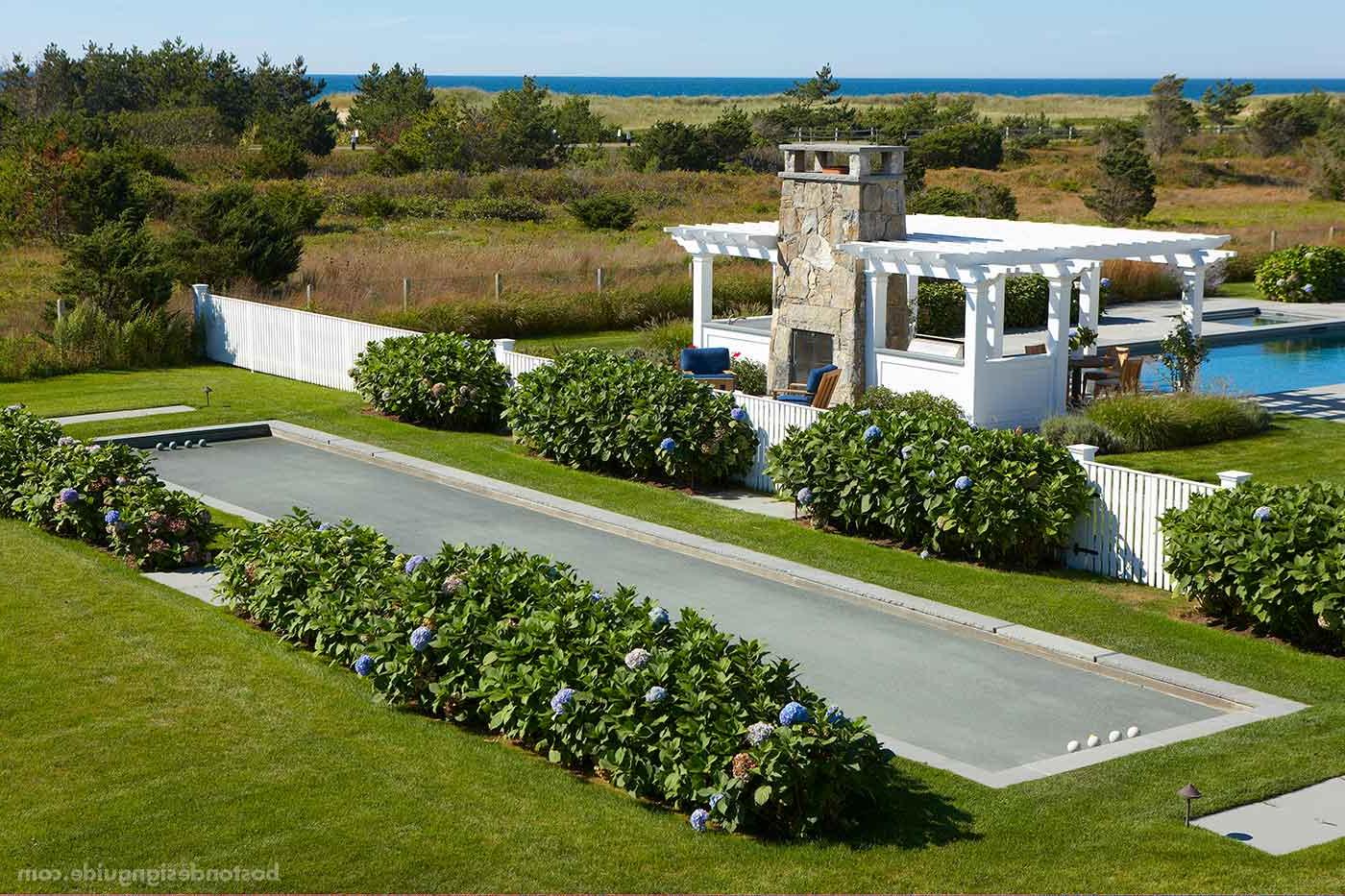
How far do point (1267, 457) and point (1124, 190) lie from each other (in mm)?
32013

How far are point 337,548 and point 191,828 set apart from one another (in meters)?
3.73

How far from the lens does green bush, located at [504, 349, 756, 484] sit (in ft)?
55.0

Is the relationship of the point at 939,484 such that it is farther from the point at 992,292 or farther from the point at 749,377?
the point at 749,377

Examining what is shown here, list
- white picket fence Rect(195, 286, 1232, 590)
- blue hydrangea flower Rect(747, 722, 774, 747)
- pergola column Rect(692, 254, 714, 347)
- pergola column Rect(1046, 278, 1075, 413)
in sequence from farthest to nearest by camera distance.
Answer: pergola column Rect(692, 254, 714, 347), pergola column Rect(1046, 278, 1075, 413), white picket fence Rect(195, 286, 1232, 590), blue hydrangea flower Rect(747, 722, 774, 747)

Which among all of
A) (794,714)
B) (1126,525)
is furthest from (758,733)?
(1126,525)

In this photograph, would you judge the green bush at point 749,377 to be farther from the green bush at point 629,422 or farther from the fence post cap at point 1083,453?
the fence post cap at point 1083,453

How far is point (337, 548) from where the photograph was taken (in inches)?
453

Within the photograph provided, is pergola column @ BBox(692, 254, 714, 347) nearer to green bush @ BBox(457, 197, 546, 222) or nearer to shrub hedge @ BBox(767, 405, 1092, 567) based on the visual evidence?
shrub hedge @ BBox(767, 405, 1092, 567)

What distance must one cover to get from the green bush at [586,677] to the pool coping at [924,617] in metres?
1.18

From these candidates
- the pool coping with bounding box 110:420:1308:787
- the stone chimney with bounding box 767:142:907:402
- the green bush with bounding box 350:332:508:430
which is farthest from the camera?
the stone chimney with bounding box 767:142:907:402

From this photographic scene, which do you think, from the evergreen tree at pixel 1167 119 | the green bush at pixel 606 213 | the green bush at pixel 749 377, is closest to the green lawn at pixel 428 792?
the green bush at pixel 749 377

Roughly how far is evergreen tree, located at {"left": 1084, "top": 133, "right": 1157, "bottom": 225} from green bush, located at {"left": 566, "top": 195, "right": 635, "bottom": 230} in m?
14.6

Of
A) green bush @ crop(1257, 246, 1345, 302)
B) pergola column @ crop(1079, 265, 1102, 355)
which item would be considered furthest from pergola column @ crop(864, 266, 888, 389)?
green bush @ crop(1257, 246, 1345, 302)

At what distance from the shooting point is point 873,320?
20.5 m
